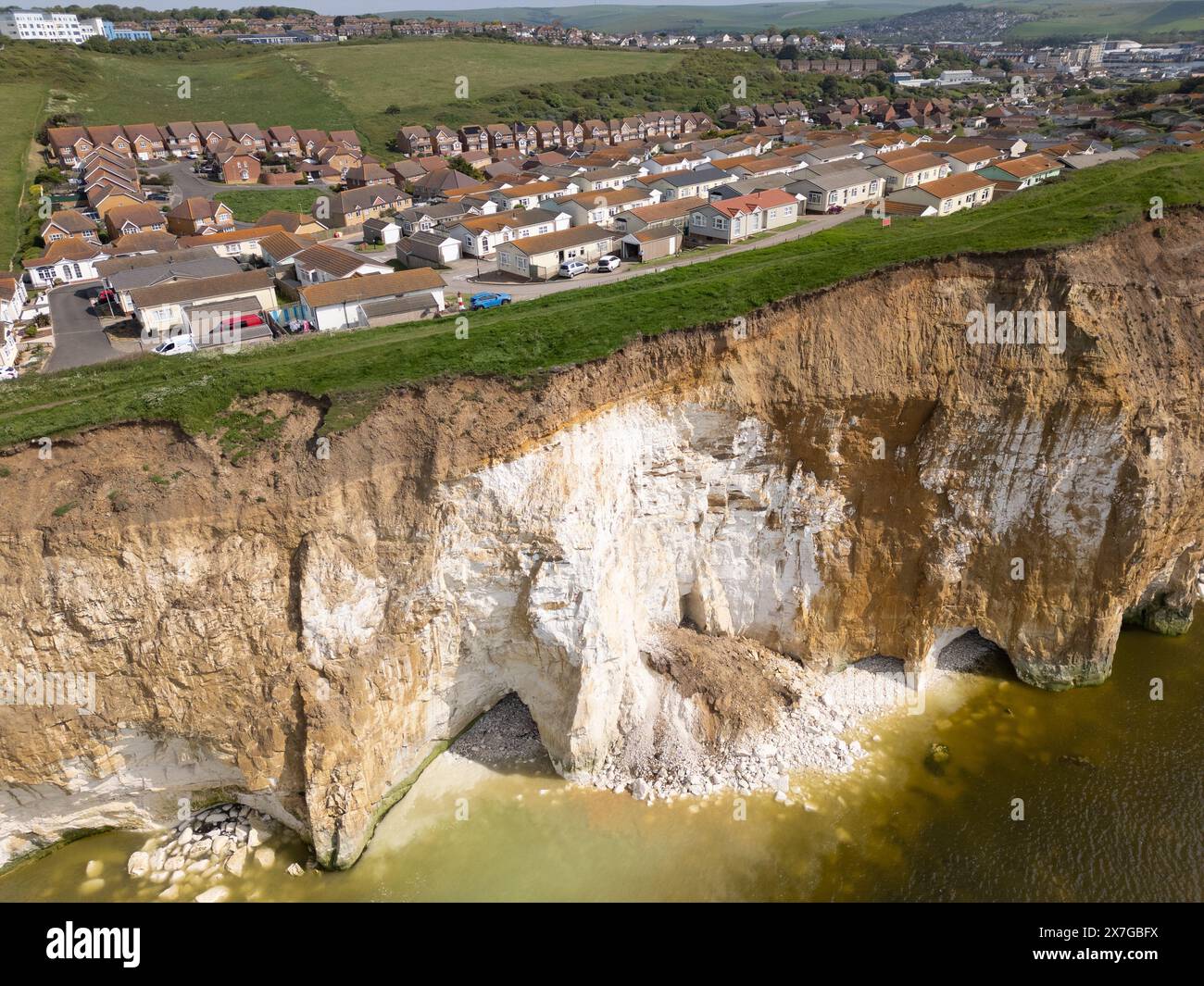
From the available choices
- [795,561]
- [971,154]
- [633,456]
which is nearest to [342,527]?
[633,456]

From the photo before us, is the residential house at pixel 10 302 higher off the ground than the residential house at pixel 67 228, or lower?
lower

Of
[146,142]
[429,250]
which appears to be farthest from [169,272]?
[146,142]

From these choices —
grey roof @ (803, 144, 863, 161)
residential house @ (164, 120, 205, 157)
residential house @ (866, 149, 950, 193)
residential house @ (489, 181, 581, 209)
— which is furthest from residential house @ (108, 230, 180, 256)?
residential house @ (866, 149, 950, 193)

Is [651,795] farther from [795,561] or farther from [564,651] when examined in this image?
[795,561]

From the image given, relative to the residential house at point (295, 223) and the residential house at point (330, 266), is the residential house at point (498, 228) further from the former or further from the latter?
the residential house at point (295, 223)

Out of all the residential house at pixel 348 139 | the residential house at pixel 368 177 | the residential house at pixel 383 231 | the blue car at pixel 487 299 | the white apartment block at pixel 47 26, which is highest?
the white apartment block at pixel 47 26

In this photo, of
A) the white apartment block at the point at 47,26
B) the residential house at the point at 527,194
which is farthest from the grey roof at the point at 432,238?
the white apartment block at the point at 47,26
